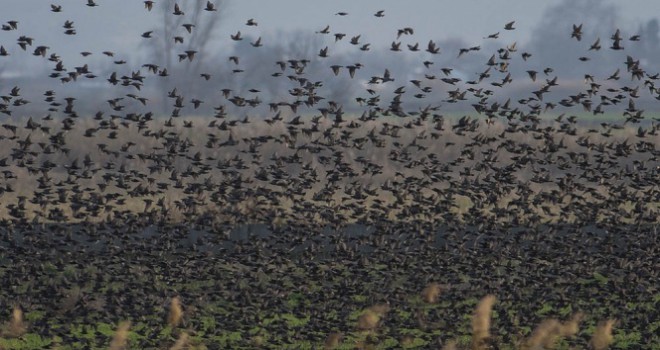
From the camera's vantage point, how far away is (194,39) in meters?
89.5

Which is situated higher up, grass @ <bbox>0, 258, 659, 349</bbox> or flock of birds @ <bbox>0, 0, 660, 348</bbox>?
flock of birds @ <bbox>0, 0, 660, 348</bbox>

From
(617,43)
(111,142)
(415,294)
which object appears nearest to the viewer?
(617,43)

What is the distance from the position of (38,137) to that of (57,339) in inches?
1136

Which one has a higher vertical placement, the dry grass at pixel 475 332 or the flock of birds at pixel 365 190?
the flock of birds at pixel 365 190

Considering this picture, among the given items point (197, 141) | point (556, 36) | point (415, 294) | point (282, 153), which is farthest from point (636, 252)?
point (556, 36)

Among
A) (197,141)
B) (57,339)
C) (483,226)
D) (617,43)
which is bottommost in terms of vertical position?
(57,339)

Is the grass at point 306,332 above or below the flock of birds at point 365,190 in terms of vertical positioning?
below

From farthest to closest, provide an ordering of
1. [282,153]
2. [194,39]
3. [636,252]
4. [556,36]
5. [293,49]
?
[556,36], [293,49], [194,39], [282,153], [636,252]

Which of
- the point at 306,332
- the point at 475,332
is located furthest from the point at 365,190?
the point at 475,332

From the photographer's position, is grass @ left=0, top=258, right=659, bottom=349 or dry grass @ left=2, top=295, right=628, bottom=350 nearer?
dry grass @ left=2, top=295, right=628, bottom=350

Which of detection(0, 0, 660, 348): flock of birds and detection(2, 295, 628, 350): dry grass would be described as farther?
detection(0, 0, 660, 348): flock of birds

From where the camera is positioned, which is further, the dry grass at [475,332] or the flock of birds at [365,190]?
the flock of birds at [365,190]

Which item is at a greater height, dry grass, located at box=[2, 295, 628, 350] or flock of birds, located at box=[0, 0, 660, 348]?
flock of birds, located at box=[0, 0, 660, 348]

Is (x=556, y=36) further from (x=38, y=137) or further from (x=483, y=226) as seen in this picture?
(x=483, y=226)
